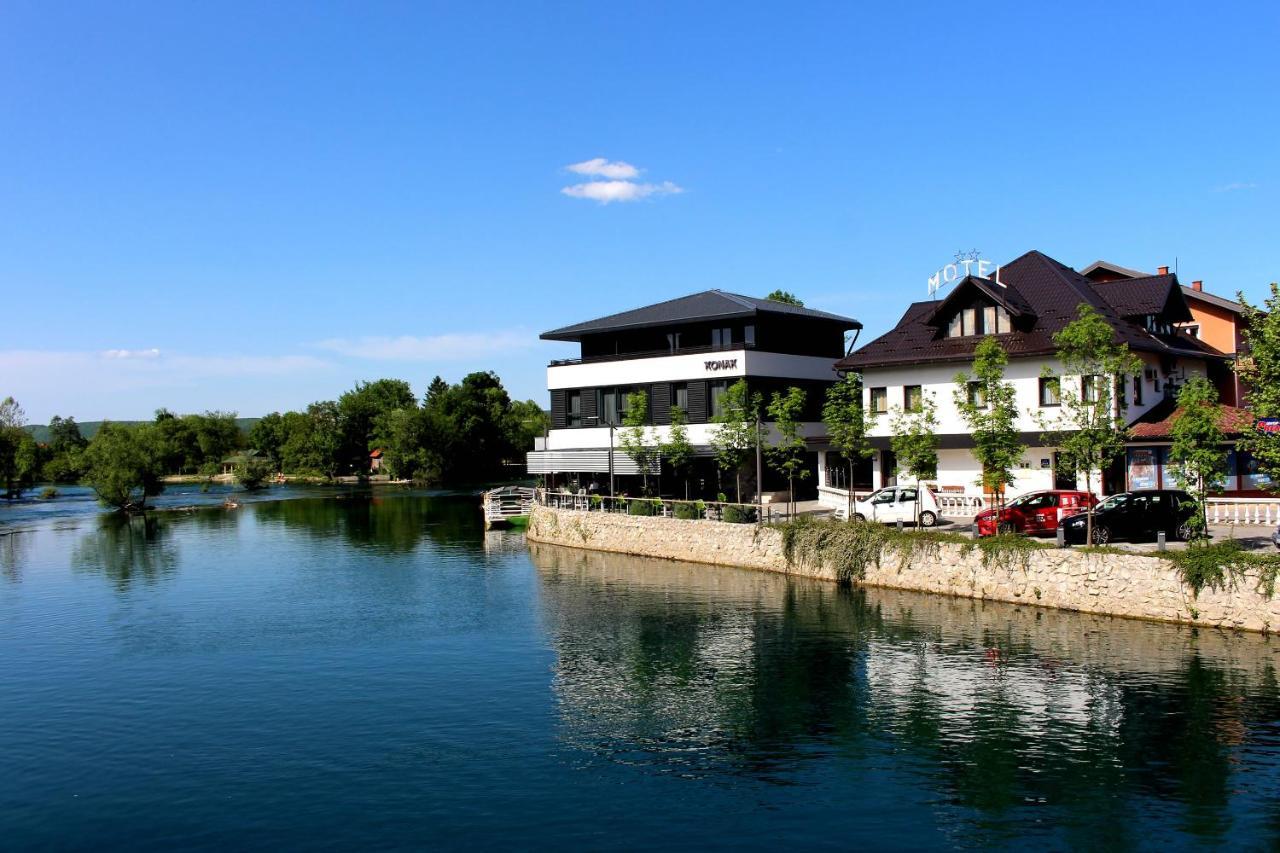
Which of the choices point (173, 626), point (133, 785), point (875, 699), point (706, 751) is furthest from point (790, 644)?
point (173, 626)

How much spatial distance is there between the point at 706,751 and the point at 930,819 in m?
5.03

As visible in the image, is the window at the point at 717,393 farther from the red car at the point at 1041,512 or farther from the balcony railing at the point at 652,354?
the red car at the point at 1041,512

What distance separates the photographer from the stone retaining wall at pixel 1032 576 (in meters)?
27.5

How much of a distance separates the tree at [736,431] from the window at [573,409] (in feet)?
37.3

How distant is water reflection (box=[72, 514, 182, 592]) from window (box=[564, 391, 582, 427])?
78.0 feet

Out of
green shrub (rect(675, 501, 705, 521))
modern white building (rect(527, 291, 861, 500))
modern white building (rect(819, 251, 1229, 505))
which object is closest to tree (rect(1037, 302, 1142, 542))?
modern white building (rect(819, 251, 1229, 505))

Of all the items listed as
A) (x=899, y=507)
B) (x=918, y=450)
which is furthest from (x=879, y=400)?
(x=899, y=507)

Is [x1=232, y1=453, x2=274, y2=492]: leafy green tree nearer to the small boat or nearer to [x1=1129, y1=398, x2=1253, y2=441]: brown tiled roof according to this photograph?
the small boat

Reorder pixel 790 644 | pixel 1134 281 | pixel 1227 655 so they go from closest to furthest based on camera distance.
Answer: pixel 1227 655, pixel 790 644, pixel 1134 281

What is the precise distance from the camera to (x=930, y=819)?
55.5 ft

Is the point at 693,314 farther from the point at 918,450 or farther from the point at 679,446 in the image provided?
A: the point at 918,450

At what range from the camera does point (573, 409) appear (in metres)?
62.2

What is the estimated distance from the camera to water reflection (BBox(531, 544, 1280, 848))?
57.2ft

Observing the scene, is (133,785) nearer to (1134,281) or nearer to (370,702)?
(370,702)
